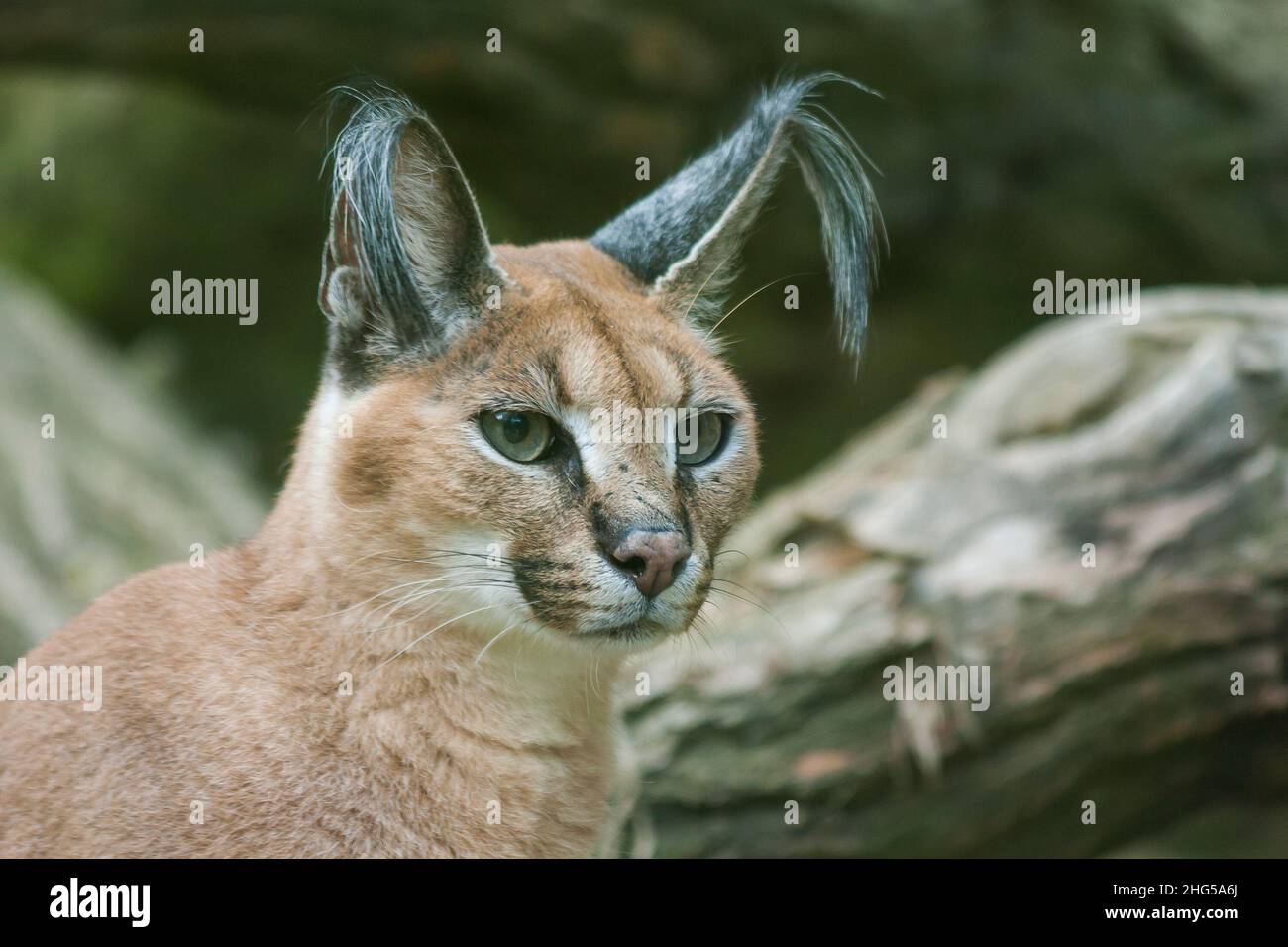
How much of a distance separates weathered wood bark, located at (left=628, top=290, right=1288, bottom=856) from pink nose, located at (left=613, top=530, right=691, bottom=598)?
1.84 metres

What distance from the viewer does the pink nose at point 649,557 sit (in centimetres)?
353

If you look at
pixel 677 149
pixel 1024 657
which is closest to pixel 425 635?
pixel 1024 657

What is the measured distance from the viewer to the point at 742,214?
4.45 metres

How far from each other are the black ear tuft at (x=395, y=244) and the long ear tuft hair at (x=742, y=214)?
0.79 metres

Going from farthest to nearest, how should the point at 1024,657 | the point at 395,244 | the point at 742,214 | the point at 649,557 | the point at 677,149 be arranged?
1. the point at 677,149
2. the point at 1024,657
3. the point at 742,214
4. the point at 395,244
5. the point at 649,557

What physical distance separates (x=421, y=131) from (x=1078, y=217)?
6.31m

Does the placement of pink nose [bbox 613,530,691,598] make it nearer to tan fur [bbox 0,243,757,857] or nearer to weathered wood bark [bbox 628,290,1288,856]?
tan fur [bbox 0,243,757,857]

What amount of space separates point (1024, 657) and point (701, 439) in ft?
7.25

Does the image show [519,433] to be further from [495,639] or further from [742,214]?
[742,214]

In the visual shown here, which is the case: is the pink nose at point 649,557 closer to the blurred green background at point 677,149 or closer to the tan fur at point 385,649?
the tan fur at point 385,649

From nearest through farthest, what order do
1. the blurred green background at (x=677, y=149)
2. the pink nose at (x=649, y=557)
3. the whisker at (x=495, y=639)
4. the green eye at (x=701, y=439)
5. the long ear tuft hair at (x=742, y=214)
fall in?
the pink nose at (x=649, y=557), the whisker at (x=495, y=639), the green eye at (x=701, y=439), the long ear tuft hair at (x=742, y=214), the blurred green background at (x=677, y=149)

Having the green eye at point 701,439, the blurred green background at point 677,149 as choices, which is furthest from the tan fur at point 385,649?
the blurred green background at point 677,149

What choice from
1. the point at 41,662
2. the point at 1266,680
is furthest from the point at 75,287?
the point at 1266,680

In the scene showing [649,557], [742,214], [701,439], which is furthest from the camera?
[742,214]
